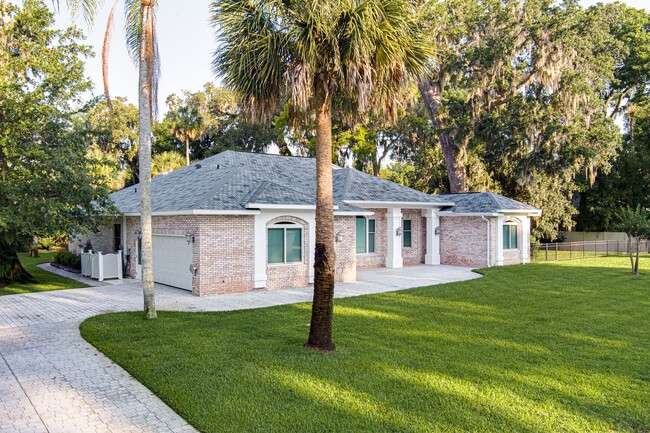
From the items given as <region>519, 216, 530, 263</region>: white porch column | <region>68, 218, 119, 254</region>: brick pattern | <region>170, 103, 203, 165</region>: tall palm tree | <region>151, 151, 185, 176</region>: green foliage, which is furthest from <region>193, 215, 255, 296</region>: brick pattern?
<region>170, 103, 203, 165</region>: tall palm tree

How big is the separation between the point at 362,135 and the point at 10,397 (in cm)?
2918

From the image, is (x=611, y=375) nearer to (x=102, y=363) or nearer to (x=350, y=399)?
(x=350, y=399)

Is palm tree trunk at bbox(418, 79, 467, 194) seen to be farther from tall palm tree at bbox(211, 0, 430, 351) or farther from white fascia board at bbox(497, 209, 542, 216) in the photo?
tall palm tree at bbox(211, 0, 430, 351)

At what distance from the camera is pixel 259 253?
1478 centimetres

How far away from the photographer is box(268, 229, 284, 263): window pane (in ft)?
50.1

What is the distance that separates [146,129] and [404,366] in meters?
7.38

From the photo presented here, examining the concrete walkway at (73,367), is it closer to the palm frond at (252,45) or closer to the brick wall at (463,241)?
the palm frond at (252,45)

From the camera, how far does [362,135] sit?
3338cm

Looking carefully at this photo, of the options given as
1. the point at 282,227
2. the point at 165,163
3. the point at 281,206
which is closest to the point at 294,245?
the point at 282,227

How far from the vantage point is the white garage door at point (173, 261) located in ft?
48.7

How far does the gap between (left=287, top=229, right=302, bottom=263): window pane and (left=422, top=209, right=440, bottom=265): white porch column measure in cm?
904

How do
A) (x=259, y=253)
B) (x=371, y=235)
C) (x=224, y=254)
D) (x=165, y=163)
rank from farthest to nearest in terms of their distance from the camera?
(x=165, y=163) → (x=371, y=235) → (x=259, y=253) → (x=224, y=254)

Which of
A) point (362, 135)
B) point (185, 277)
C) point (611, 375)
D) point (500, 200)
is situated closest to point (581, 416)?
point (611, 375)

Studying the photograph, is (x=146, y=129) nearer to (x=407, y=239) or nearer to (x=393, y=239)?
(x=393, y=239)
